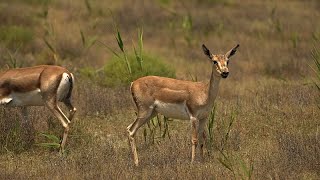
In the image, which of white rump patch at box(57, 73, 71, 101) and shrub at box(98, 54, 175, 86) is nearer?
white rump patch at box(57, 73, 71, 101)

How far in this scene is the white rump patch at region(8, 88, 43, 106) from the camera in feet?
29.9

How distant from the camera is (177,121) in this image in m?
10.9

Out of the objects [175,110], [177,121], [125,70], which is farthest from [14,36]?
[175,110]

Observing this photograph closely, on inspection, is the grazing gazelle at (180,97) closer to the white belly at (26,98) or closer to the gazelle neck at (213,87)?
the gazelle neck at (213,87)

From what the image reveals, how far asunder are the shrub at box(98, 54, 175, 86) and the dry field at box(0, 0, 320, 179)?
205 millimetres

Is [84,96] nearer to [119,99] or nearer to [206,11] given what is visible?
[119,99]

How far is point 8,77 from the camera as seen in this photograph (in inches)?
364

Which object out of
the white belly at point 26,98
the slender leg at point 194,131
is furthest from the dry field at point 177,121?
the white belly at point 26,98

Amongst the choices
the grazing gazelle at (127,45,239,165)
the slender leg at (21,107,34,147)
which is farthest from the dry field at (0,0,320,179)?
the grazing gazelle at (127,45,239,165)

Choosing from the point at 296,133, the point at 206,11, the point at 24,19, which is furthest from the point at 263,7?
the point at 296,133

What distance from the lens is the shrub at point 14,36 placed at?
616 inches

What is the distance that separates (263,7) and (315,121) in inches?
518

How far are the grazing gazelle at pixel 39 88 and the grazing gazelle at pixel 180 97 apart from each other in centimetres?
115

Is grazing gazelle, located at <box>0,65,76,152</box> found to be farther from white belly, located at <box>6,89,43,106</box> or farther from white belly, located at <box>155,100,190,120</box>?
white belly, located at <box>155,100,190,120</box>
